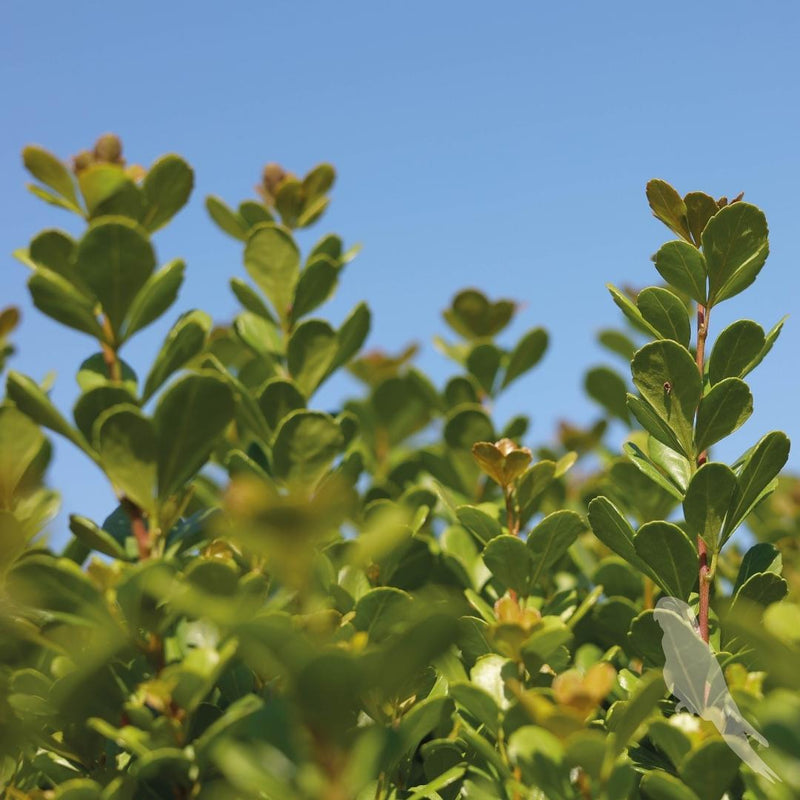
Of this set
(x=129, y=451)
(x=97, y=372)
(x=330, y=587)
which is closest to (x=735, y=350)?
(x=330, y=587)

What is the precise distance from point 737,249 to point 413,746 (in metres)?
1.07


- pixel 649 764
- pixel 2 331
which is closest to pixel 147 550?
pixel 649 764

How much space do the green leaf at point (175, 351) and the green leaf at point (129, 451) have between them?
0.57 ft

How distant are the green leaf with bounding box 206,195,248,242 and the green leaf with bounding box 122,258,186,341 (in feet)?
3.33

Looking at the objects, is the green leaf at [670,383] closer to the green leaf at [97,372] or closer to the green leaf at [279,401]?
the green leaf at [279,401]

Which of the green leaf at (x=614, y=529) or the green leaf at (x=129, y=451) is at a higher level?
the green leaf at (x=614, y=529)

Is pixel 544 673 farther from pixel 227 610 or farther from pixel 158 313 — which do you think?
pixel 158 313

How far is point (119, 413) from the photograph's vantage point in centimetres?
149

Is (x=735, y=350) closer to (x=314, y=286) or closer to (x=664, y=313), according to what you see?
(x=664, y=313)

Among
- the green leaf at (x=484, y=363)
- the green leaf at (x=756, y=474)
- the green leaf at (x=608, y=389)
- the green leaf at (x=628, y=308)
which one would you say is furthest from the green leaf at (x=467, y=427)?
the green leaf at (x=756, y=474)

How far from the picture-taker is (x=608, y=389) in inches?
120

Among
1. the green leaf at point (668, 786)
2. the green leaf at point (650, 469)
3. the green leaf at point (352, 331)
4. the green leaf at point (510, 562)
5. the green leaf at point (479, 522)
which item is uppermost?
the green leaf at point (352, 331)

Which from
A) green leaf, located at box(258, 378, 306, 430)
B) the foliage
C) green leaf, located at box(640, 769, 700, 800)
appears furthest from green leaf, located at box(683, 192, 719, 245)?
green leaf, located at box(640, 769, 700, 800)

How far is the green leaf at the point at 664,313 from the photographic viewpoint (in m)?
1.76
